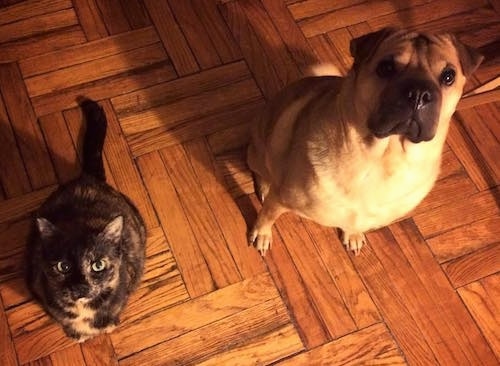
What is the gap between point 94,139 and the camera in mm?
1479

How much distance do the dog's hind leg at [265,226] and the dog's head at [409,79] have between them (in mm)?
416

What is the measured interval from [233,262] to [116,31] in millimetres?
848

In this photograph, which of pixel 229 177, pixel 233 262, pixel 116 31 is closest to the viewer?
pixel 233 262

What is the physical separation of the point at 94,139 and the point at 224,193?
14.9 inches

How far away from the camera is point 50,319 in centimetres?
138

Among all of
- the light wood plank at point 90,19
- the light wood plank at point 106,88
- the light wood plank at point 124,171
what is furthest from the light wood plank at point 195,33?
the light wood plank at point 124,171

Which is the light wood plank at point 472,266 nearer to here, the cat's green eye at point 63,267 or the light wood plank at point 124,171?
the light wood plank at point 124,171

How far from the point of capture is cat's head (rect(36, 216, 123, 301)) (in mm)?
1101

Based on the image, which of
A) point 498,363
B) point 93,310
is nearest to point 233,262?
point 93,310

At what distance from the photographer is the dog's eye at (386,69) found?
3.38 feet

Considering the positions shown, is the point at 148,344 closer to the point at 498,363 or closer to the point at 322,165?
the point at 322,165

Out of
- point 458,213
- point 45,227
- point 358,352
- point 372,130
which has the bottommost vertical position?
point 358,352

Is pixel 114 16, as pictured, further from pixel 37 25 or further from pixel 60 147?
pixel 60 147

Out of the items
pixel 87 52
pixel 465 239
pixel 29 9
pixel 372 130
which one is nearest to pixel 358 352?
pixel 465 239
